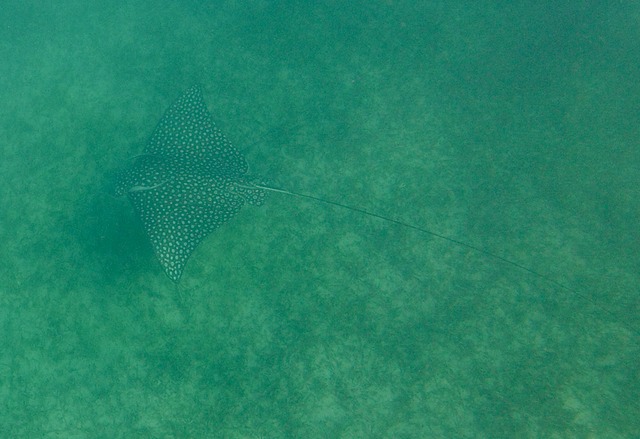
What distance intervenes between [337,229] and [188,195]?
5.64 feet

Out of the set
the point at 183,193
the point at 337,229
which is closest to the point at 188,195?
the point at 183,193

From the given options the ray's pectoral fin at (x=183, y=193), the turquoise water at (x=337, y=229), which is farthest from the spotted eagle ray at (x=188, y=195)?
the turquoise water at (x=337, y=229)

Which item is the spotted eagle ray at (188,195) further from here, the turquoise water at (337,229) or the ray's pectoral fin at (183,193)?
the turquoise water at (337,229)

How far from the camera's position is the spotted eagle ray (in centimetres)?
436

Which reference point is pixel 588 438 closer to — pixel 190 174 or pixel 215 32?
pixel 190 174

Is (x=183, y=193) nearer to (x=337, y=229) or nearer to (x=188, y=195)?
(x=188, y=195)

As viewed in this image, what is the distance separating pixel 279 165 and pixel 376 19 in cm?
242

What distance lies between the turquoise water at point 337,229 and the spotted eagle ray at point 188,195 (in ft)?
0.74

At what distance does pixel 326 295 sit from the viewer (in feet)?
14.5

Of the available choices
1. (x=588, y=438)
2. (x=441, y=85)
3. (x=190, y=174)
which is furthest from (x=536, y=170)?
(x=190, y=174)

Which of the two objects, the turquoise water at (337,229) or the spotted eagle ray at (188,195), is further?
the spotted eagle ray at (188,195)

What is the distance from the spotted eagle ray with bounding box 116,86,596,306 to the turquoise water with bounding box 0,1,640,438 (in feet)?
→ 0.74

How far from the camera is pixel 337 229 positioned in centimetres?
462

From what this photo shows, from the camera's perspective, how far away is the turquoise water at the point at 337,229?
4066 millimetres
